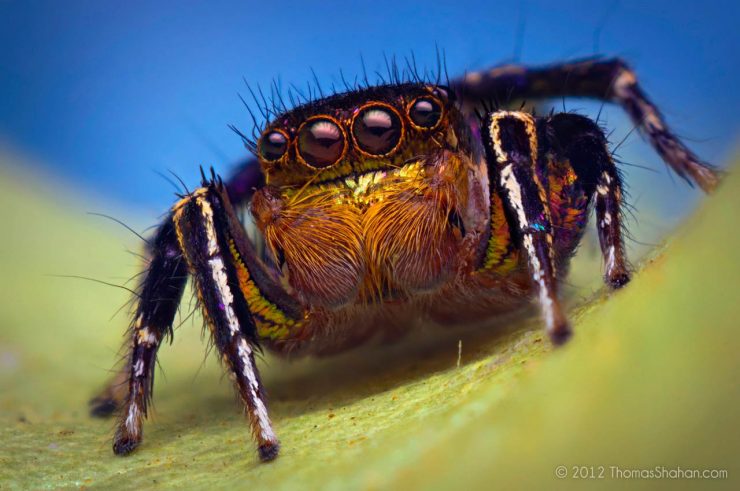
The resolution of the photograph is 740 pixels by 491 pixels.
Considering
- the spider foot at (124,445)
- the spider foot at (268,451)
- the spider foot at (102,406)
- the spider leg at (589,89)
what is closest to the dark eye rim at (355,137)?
the spider leg at (589,89)

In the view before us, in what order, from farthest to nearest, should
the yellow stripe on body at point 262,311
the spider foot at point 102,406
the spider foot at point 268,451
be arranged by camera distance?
the spider foot at point 102,406
the yellow stripe on body at point 262,311
the spider foot at point 268,451

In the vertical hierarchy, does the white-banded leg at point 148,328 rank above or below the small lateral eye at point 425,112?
below

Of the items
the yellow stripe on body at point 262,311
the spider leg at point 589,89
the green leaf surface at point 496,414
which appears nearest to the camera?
the green leaf surface at point 496,414

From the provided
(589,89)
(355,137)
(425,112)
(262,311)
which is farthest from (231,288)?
(589,89)

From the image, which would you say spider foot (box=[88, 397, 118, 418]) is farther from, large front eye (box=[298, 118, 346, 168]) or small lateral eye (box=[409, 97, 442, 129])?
small lateral eye (box=[409, 97, 442, 129])

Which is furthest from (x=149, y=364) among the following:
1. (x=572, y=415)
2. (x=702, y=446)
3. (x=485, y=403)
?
(x=702, y=446)

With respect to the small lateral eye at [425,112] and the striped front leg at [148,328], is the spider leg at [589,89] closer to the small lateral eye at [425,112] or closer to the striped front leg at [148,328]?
the small lateral eye at [425,112]

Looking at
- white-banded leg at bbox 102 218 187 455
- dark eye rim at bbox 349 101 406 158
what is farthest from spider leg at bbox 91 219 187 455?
dark eye rim at bbox 349 101 406 158

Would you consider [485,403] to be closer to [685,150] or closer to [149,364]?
[149,364]
